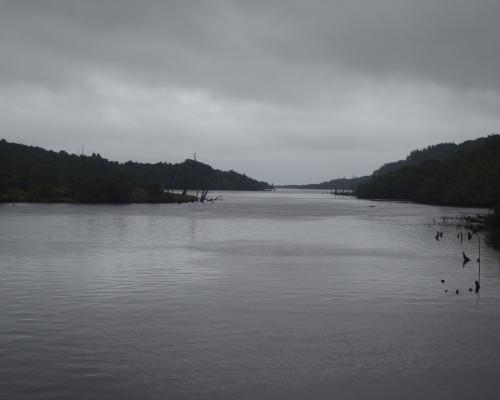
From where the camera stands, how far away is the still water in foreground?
17562 mm

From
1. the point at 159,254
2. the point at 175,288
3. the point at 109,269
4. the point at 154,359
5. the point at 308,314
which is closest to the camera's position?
the point at 154,359

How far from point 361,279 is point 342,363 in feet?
63.3

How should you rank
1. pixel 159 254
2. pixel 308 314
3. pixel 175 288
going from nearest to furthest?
1. pixel 308 314
2. pixel 175 288
3. pixel 159 254

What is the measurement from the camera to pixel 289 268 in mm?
42938

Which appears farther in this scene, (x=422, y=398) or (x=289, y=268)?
(x=289, y=268)

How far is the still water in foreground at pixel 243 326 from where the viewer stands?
1756cm

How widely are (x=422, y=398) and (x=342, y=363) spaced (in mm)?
3546

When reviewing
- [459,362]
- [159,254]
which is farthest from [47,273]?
[459,362]

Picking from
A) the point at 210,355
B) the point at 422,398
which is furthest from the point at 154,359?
the point at 422,398

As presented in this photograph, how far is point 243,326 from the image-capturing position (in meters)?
24.5

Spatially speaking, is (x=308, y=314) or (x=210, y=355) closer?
(x=210, y=355)

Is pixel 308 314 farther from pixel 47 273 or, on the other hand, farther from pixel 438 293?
pixel 47 273

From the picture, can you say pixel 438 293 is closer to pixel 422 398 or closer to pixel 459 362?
pixel 459 362

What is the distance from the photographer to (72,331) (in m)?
23.0
